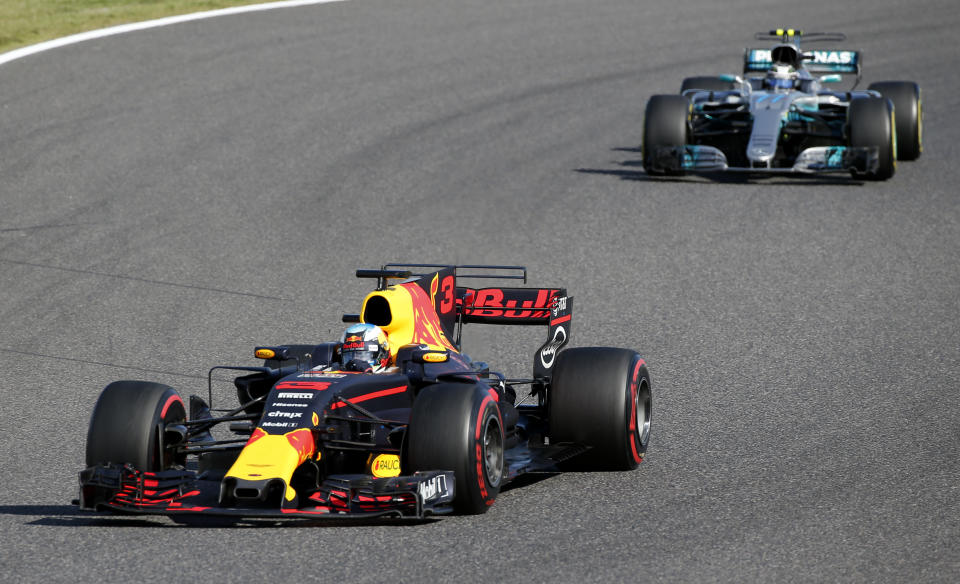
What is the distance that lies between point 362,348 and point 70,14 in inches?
767

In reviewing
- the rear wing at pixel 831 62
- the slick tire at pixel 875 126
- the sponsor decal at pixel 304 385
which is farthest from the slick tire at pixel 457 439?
Result: the rear wing at pixel 831 62

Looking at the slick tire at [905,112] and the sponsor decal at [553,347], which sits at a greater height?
the slick tire at [905,112]

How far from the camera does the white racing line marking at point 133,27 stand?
2375 centimetres

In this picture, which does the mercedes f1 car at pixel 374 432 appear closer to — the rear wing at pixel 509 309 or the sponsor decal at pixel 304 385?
the sponsor decal at pixel 304 385

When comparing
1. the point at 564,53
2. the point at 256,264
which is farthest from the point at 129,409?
the point at 564,53

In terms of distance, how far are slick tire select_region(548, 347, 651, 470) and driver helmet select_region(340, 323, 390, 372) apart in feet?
3.83

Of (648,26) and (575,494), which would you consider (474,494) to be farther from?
(648,26)

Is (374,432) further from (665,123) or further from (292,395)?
(665,123)

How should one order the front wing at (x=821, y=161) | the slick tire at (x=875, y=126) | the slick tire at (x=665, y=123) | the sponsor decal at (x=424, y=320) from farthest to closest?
1. the slick tire at (x=665, y=123)
2. the front wing at (x=821, y=161)
3. the slick tire at (x=875, y=126)
4. the sponsor decal at (x=424, y=320)

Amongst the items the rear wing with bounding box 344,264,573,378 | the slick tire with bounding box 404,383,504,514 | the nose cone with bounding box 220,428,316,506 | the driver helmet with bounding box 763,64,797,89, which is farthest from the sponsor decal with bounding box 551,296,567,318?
the driver helmet with bounding box 763,64,797,89

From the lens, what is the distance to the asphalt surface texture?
7.86m

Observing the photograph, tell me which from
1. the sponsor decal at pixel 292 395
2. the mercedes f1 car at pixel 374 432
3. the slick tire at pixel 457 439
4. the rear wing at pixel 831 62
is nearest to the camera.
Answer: the mercedes f1 car at pixel 374 432

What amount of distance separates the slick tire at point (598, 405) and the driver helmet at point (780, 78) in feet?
37.5

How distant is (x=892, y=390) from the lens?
11500mm
